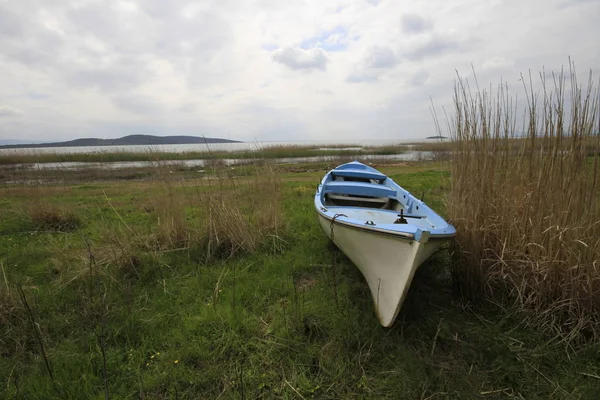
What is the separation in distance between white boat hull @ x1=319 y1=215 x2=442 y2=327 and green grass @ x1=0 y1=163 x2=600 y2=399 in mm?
297

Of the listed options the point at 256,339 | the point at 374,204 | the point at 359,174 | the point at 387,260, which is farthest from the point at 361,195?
the point at 256,339

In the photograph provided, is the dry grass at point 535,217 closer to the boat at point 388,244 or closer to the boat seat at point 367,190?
the boat at point 388,244

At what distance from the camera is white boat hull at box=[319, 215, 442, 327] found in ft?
8.36

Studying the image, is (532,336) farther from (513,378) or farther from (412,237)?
(412,237)

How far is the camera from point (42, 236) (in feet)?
17.4

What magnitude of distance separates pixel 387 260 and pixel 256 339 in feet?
4.69

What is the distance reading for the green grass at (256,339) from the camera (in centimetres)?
237

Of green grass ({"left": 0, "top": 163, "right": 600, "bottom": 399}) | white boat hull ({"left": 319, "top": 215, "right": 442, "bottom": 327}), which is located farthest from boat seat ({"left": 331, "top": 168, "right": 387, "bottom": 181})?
white boat hull ({"left": 319, "top": 215, "right": 442, "bottom": 327})

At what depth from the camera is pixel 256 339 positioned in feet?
9.37

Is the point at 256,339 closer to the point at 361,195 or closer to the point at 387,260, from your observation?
the point at 387,260

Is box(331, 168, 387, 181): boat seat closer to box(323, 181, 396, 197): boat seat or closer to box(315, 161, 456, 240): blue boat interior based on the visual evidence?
box(315, 161, 456, 240): blue boat interior

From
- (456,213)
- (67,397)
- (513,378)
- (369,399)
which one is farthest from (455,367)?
(67,397)

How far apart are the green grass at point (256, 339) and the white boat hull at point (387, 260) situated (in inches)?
11.7

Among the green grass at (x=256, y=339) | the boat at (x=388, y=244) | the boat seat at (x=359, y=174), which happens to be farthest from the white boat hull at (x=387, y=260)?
the boat seat at (x=359, y=174)
